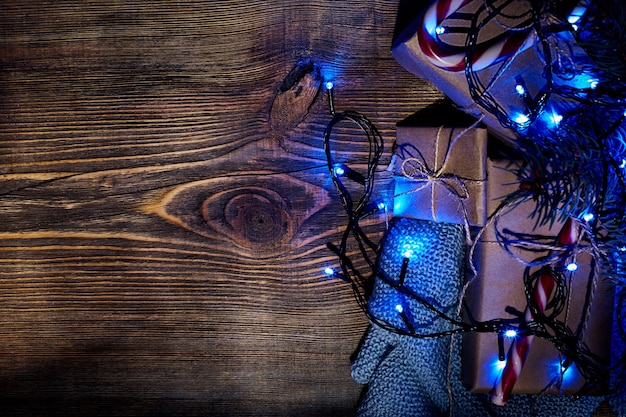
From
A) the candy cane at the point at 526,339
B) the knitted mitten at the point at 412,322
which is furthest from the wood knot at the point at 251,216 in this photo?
the candy cane at the point at 526,339

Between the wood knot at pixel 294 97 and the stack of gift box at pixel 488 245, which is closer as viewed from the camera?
the stack of gift box at pixel 488 245

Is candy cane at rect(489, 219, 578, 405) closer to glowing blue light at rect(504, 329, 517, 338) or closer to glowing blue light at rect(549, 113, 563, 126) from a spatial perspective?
glowing blue light at rect(504, 329, 517, 338)

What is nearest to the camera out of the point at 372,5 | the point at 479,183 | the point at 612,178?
the point at 612,178

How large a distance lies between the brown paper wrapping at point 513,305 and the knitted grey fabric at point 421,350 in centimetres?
6

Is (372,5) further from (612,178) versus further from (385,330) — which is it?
(385,330)

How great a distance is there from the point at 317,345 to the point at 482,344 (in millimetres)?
382

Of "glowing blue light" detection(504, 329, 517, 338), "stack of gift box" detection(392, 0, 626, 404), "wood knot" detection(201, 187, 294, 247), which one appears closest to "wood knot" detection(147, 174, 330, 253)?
"wood knot" detection(201, 187, 294, 247)

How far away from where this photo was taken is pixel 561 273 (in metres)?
1.10

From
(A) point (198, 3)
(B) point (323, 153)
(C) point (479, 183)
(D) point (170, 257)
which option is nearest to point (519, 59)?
(C) point (479, 183)

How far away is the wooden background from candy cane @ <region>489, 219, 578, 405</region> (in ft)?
1.14

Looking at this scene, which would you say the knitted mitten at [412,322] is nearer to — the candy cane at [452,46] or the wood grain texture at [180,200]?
the wood grain texture at [180,200]

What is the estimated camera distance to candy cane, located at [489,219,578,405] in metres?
1.07

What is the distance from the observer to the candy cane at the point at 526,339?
3.51 feet

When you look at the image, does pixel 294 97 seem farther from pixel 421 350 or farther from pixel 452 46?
pixel 421 350
